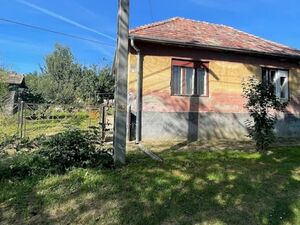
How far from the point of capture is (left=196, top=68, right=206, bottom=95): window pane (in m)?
12.7

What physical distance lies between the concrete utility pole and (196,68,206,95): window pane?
20.4 feet

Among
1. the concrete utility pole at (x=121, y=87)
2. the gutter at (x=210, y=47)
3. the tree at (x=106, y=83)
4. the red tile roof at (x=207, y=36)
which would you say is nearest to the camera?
the concrete utility pole at (x=121, y=87)

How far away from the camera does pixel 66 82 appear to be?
1529 inches

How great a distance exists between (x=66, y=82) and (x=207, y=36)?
2821cm

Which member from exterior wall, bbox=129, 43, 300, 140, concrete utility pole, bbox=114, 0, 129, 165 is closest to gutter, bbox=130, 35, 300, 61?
exterior wall, bbox=129, 43, 300, 140

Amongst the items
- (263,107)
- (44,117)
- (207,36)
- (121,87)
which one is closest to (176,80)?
(207,36)

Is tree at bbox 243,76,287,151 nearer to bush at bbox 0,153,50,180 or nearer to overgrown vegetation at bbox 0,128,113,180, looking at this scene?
overgrown vegetation at bbox 0,128,113,180

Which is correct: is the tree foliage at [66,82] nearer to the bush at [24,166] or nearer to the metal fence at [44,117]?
the metal fence at [44,117]

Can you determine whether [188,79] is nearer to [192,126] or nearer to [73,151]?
[192,126]

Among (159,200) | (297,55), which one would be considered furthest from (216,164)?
(297,55)

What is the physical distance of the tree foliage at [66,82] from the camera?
32156 mm

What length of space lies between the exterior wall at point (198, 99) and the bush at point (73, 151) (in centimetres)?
504

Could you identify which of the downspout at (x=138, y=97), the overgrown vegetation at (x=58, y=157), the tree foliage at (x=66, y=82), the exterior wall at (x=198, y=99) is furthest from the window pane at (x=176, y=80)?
the tree foliage at (x=66, y=82)

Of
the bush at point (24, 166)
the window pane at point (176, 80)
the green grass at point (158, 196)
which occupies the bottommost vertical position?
the green grass at point (158, 196)
